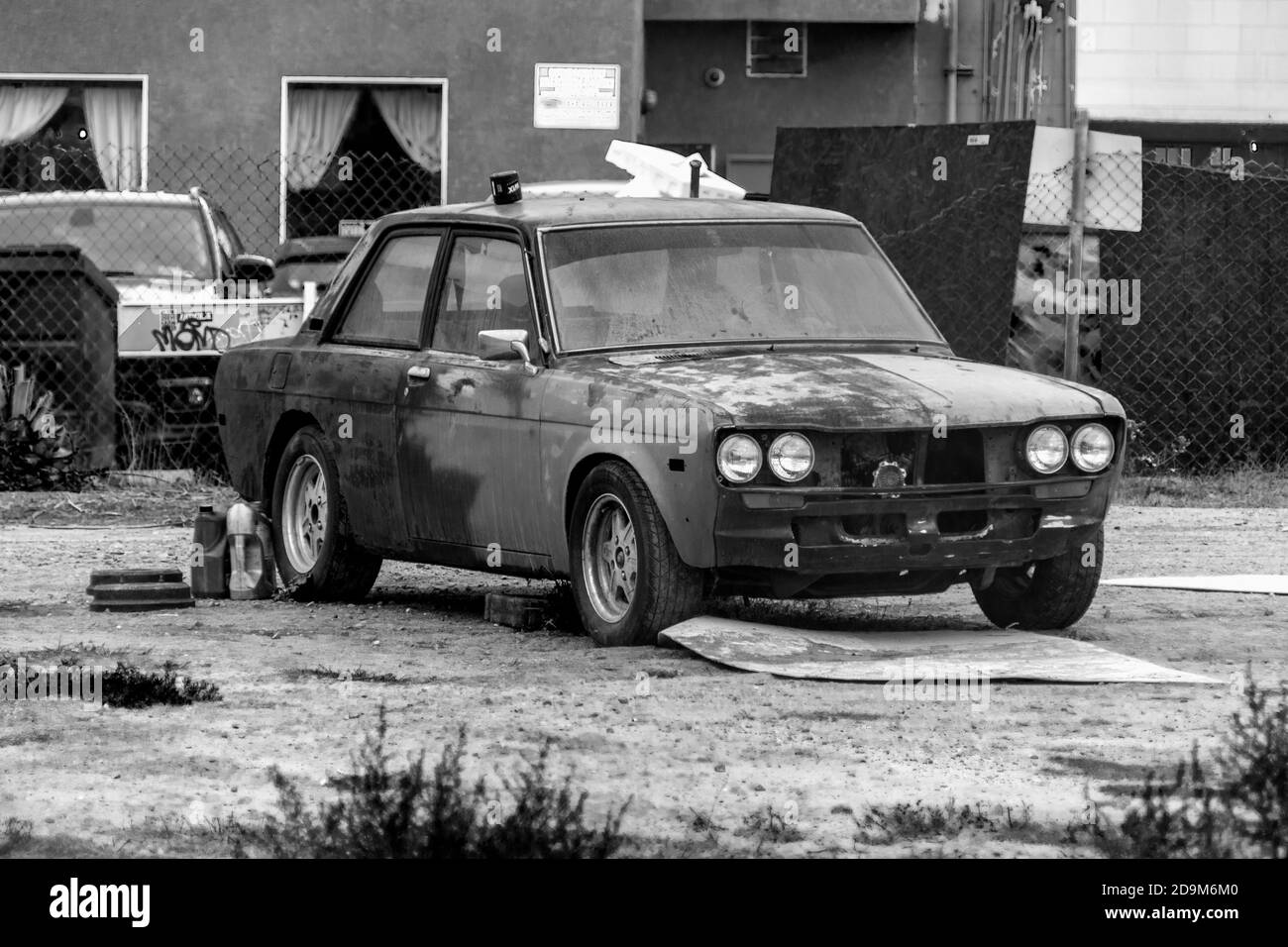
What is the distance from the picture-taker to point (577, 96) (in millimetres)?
20016

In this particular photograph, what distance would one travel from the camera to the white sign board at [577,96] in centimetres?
1995

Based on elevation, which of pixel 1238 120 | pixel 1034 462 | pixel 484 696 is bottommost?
pixel 484 696

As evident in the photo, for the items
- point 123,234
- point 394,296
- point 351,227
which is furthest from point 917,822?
point 351,227

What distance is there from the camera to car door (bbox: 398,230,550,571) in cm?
812

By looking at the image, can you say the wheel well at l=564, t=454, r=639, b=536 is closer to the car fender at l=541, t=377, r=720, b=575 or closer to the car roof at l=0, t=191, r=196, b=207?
the car fender at l=541, t=377, r=720, b=575

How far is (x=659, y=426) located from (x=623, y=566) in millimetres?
585

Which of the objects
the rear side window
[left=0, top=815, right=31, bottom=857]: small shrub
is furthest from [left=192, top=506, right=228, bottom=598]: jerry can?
[left=0, top=815, right=31, bottom=857]: small shrub

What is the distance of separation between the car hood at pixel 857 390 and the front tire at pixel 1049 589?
54 centimetres

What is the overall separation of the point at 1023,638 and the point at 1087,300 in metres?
6.55

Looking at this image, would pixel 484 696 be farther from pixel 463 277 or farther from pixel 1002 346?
pixel 1002 346

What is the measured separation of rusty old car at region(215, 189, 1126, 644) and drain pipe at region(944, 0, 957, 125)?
1553cm
